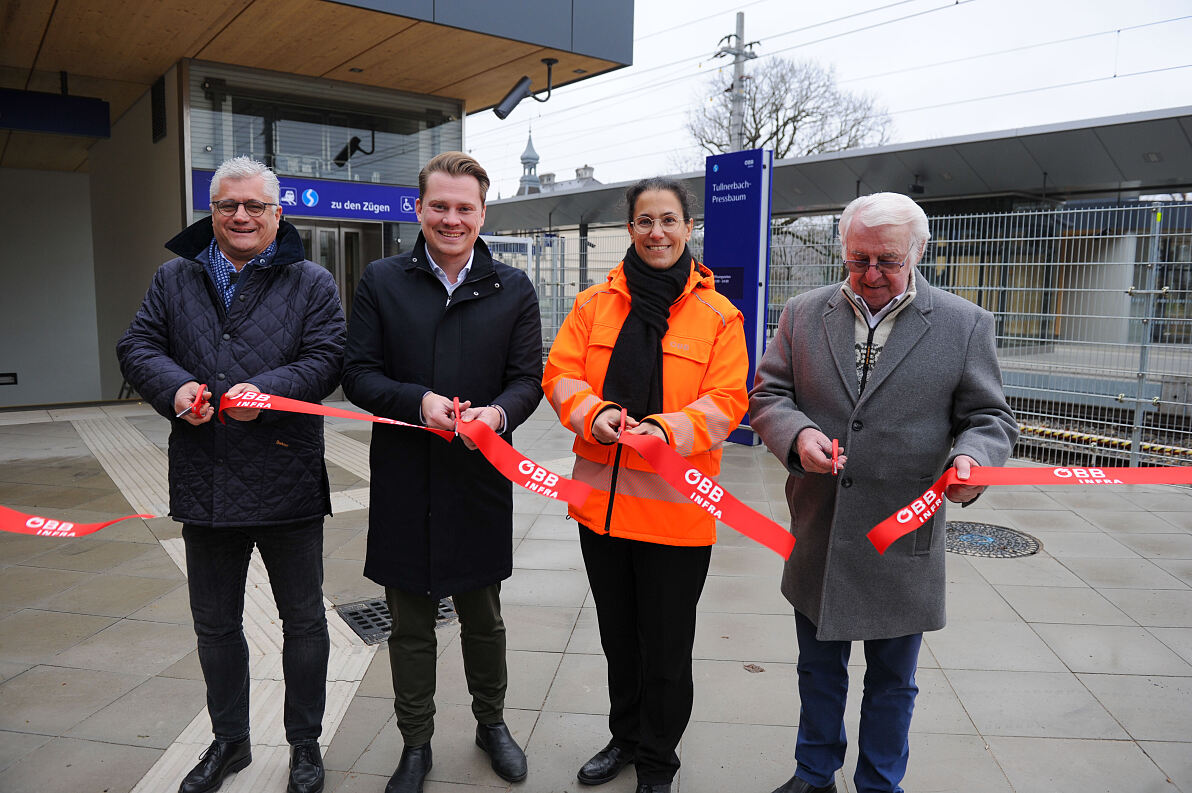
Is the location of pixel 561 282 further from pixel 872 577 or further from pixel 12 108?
pixel 872 577

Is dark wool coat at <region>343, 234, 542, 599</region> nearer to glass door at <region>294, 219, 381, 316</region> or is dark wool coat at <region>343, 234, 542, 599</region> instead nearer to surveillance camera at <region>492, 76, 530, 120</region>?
surveillance camera at <region>492, 76, 530, 120</region>

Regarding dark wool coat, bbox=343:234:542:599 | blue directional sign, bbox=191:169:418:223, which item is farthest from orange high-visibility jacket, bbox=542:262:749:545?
blue directional sign, bbox=191:169:418:223

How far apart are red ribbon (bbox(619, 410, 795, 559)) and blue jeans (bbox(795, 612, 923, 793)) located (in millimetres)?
330

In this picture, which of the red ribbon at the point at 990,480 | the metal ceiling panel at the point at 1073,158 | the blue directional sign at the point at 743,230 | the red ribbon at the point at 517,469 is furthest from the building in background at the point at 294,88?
the metal ceiling panel at the point at 1073,158

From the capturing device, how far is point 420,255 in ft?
8.46

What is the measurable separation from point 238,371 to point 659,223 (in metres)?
1.33

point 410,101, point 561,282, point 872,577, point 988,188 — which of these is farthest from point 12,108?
point 988,188

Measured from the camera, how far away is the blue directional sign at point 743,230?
25.8ft

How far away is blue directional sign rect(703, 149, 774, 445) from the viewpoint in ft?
25.8

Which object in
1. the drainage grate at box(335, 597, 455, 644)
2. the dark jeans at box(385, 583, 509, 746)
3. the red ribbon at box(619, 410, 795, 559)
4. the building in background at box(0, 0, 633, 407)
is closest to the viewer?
the red ribbon at box(619, 410, 795, 559)

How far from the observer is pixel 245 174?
249 centimetres

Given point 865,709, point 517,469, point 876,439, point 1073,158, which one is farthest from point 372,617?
point 1073,158

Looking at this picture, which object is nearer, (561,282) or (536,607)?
(536,607)

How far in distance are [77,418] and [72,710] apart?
8.00 m
